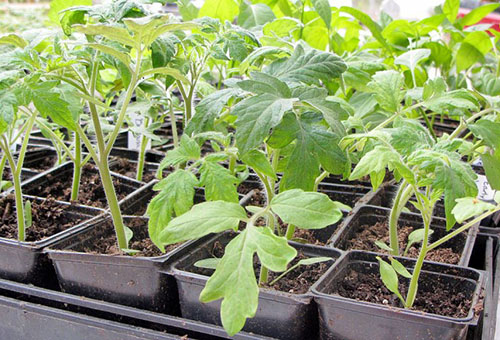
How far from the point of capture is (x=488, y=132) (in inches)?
34.4

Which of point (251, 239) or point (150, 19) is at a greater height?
point (150, 19)

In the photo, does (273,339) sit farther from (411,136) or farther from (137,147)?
(137,147)

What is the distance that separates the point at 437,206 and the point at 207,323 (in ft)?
2.12

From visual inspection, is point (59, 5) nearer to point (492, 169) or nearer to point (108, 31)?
point (108, 31)

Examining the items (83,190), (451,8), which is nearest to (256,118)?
(83,190)

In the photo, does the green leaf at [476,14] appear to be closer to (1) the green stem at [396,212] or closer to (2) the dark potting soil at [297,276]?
(1) the green stem at [396,212]

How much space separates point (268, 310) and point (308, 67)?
1.22 ft

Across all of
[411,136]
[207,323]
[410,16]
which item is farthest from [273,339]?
[410,16]

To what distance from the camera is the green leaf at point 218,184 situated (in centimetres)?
79

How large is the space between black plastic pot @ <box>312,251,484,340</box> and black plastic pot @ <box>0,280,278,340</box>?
11 cm

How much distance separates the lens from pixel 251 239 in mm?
641

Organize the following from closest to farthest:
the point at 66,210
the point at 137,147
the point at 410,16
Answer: the point at 66,210 < the point at 137,147 < the point at 410,16

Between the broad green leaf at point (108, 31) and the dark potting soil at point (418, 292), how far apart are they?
473 millimetres

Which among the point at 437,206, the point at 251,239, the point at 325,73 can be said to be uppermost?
the point at 325,73
